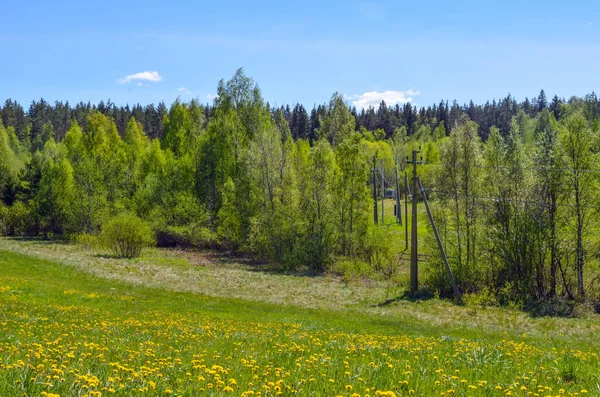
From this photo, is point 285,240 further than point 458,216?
Yes

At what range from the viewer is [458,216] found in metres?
29.8

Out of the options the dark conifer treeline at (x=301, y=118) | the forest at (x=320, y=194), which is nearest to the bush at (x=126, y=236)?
the forest at (x=320, y=194)

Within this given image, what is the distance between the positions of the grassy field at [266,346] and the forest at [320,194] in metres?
5.07

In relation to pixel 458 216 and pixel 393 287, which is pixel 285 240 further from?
pixel 458 216

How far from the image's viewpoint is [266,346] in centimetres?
863

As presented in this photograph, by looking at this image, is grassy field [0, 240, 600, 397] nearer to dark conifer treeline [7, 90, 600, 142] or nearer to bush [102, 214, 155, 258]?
bush [102, 214, 155, 258]

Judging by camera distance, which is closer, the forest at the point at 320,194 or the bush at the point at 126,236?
the forest at the point at 320,194

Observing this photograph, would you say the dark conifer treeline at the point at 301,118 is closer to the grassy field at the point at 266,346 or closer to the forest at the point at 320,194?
the forest at the point at 320,194

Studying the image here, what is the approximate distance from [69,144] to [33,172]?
262 inches

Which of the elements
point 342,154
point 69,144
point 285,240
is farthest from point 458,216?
point 69,144

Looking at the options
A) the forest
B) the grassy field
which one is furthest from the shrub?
the grassy field

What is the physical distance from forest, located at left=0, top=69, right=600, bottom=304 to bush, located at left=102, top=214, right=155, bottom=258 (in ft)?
31.6

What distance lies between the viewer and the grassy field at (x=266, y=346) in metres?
5.00

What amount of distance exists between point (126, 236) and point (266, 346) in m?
35.7
